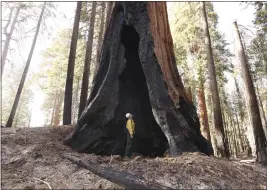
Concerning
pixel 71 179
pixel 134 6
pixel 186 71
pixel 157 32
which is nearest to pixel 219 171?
pixel 71 179

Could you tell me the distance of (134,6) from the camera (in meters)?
7.39

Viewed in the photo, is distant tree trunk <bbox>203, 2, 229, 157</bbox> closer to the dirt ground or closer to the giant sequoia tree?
the giant sequoia tree

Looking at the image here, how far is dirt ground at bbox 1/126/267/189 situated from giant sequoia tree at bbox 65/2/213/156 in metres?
1.08

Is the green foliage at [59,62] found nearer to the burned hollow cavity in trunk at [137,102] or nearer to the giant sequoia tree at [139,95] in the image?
the burned hollow cavity in trunk at [137,102]

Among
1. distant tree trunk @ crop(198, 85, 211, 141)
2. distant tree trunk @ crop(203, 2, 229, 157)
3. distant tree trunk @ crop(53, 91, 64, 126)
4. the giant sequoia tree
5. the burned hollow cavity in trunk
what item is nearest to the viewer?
the giant sequoia tree

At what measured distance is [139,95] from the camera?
28.8 ft

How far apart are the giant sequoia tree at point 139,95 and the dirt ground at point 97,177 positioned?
1.08m

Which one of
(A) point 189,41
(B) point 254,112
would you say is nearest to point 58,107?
(A) point 189,41

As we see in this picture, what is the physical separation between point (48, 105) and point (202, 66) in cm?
2026

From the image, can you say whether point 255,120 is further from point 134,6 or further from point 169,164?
point 134,6

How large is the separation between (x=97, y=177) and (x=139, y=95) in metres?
5.14

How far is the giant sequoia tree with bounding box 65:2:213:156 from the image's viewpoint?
6.17 meters

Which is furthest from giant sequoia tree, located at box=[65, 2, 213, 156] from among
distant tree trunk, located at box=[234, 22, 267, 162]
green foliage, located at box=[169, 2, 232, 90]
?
green foliage, located at box=[169, 2, 232, 90]

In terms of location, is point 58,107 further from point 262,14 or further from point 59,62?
point 262,14
